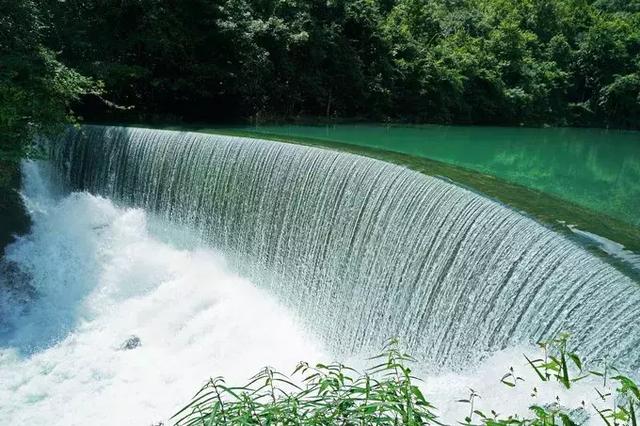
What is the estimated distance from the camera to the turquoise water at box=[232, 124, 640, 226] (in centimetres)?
940

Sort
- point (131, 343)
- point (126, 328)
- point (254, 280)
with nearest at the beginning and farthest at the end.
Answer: point (131, 343), point (126, 328), point (254, 280)

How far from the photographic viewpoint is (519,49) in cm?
2262

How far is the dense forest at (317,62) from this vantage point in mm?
10479

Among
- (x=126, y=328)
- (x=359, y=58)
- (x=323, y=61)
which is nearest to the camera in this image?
(x=126, y=328)

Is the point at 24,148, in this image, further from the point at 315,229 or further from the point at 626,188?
the point at 626,188

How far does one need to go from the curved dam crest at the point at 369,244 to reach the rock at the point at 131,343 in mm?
1853

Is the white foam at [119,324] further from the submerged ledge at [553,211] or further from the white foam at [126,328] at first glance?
the submerged ledge at [553,211]

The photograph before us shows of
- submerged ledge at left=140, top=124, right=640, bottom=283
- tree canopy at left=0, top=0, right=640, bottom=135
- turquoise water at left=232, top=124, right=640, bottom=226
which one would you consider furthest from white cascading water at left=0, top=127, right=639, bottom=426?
turquoise water at left=232, top=124, right=640, bottom=226

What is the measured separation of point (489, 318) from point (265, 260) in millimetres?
4111

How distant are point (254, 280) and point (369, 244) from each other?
8.05ft

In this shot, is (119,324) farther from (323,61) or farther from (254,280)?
(323,61)

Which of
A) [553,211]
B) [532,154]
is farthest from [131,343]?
[532,154]

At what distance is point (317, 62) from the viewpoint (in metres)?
15.9

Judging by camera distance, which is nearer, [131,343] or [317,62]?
[131,343]
